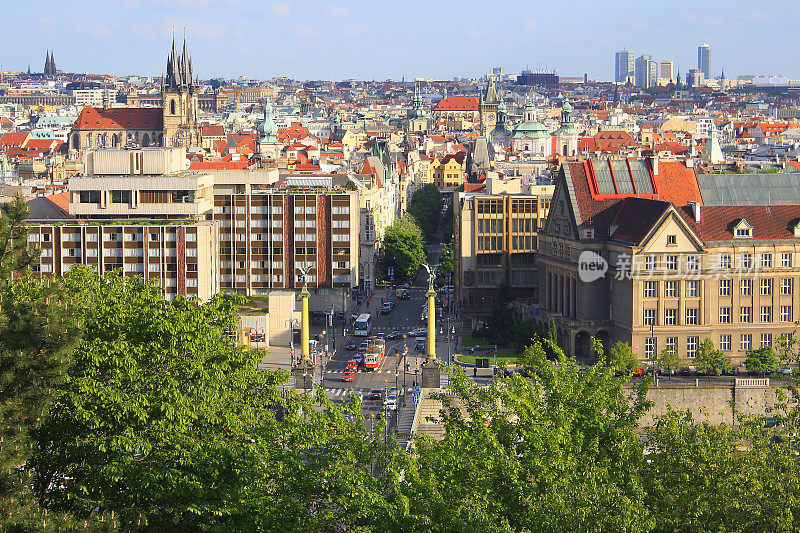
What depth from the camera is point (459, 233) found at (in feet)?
407

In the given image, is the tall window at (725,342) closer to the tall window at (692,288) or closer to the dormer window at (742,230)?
the tall window at (692,288)

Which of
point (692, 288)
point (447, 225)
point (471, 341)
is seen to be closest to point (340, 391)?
point (471, 341)

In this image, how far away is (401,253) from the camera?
151250 millimetres

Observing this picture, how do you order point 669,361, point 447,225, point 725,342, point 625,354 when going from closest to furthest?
1. point 625,354
2. point 669,361
3. point 725,342
4. point 447,225

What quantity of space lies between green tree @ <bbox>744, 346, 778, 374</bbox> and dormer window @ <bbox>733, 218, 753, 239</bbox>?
28.3 ft

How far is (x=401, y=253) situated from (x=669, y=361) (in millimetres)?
61300

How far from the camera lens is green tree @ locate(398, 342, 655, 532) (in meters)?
40.6

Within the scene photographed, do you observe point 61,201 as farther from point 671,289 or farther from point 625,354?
point 625,354

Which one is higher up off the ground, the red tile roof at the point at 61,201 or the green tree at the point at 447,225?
the red tile roof at the point at 61,201

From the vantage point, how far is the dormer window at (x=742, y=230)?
98.4 meters

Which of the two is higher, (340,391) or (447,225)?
(447,225)

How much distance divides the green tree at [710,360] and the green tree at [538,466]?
38.7 meters

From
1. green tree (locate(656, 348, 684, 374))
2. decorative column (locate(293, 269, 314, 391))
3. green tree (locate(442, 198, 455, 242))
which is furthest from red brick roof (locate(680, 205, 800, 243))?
green tree (locate(442, 198, 455, 242))

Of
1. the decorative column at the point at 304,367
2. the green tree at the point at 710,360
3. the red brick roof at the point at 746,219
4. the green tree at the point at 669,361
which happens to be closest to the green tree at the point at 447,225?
the decorative column at the point at 304,367
